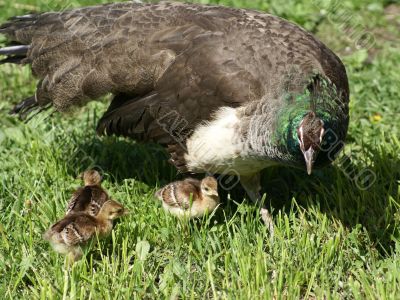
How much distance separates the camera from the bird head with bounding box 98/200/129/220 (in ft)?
13.5

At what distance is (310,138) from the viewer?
374 cm

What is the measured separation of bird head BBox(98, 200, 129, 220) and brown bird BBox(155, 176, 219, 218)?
0.35 metres

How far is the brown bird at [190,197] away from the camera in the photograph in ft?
14.4

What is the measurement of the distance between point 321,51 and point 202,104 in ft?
2.81

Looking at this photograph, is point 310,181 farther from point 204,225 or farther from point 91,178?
point 91,178

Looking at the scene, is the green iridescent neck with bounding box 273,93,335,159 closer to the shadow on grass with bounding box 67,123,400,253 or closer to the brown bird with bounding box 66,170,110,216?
the shadow on grass with bounding box 67,123,400,253

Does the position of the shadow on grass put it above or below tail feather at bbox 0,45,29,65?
below

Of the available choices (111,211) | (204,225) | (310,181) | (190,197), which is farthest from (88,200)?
(310,181)

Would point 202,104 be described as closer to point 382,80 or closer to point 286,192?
point 286,192

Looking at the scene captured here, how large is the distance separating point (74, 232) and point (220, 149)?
1021 millimetres

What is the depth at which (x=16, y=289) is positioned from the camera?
3.83 m

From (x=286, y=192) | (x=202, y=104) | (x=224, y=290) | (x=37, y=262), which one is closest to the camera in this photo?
(x=224, y=290)

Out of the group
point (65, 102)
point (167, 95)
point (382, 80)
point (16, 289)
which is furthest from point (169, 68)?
point (382, 80)

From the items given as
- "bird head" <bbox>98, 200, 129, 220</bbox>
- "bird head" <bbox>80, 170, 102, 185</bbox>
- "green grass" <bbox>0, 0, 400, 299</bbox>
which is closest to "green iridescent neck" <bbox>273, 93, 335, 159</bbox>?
"green grass" <bbox>0, 0, 400, 299</bbox>
